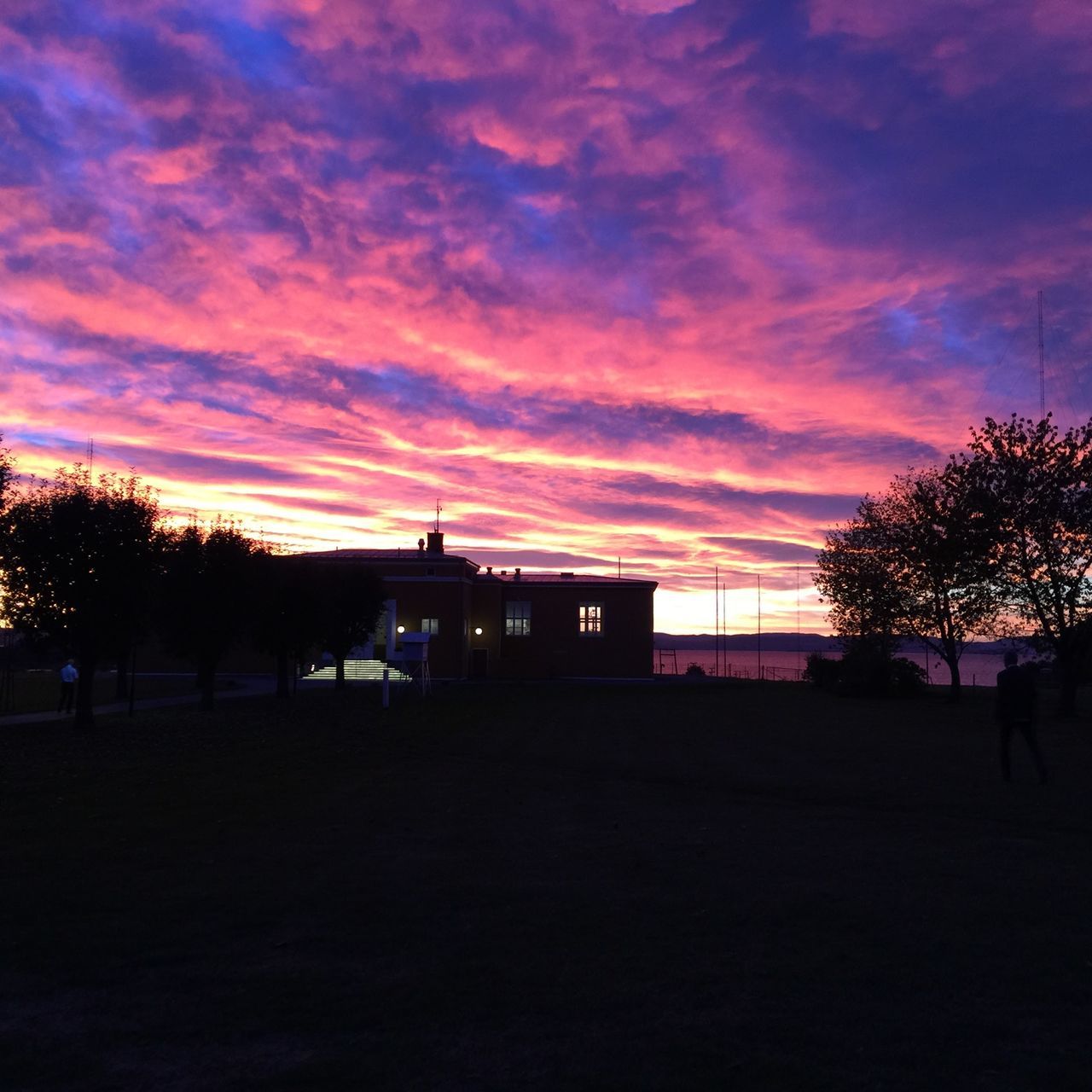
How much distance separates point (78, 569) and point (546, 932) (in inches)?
905

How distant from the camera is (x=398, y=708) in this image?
A: 113ft

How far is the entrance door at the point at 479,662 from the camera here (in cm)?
6781

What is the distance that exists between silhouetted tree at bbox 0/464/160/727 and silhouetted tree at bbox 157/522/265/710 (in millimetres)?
6490

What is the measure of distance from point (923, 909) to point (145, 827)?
774 centimetres

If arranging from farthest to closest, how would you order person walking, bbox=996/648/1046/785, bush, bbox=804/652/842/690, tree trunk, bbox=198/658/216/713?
bush, bbox=804/652/842/690, tree trunk, bbox=198/658/216/713, person walking, bbox=996/648/1046/785

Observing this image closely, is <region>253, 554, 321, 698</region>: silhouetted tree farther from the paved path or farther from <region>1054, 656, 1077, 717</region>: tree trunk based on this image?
<region>1054, 656, 1077, 717</region>: tree trunk

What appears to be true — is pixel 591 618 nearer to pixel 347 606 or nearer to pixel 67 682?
pixel 347 606

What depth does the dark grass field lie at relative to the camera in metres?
4.54

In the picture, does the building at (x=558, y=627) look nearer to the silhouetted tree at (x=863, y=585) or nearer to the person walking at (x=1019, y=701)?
the silhouetted tree at (x=863, y=585)

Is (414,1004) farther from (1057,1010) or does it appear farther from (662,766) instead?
(662,766)

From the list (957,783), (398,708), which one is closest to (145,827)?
(957,783)

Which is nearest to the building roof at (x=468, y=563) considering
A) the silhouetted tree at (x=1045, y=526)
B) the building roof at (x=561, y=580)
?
the building roof at (x=561, y=580)

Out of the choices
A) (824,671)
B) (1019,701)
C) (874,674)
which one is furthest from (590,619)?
(1019,701)

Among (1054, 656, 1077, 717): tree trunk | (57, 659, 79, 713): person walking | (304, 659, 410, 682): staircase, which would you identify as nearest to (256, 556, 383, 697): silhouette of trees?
(57, 659, 79, 713): person walking
